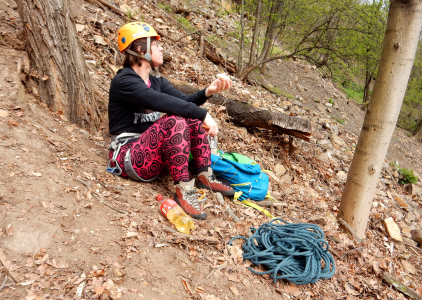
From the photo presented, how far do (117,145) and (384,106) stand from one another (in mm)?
2838

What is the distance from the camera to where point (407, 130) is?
55.8ft

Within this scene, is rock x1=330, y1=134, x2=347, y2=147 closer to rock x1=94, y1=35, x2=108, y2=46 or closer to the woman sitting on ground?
the woman sitting on ground

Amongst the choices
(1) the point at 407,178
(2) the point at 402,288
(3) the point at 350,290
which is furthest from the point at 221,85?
(1) the point at 407,178

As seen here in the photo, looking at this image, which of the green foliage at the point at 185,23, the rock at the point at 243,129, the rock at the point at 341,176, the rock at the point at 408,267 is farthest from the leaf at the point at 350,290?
the green foliage at the point at 185,23

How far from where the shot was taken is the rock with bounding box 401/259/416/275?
12.2ft

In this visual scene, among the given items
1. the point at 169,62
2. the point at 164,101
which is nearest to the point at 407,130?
the point at 169,62

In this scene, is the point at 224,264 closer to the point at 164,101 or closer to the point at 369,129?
the point at 164,101

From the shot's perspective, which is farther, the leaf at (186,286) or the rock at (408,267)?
the rock at (408,267)

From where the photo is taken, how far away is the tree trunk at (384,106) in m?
2.87

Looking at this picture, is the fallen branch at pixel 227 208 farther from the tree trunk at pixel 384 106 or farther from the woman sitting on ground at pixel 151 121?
the tree trunk at pixel 384 106

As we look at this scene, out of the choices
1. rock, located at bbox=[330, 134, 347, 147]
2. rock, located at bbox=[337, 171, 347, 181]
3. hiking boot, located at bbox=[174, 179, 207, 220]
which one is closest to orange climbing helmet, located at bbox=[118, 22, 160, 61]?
hiking boot, located at bbox=[174, 179, 207, 220]

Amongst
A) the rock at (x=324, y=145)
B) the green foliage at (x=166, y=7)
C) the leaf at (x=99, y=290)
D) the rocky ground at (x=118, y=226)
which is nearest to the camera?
the leaf at (x=99, y=290)

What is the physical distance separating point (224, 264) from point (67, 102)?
253 centimetres

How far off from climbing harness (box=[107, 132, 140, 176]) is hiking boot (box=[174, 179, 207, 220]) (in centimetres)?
66
